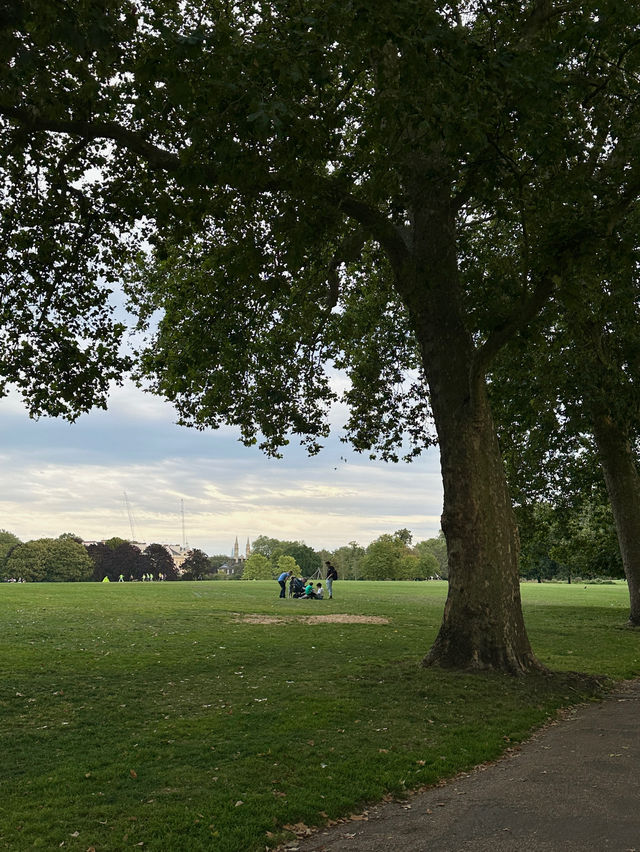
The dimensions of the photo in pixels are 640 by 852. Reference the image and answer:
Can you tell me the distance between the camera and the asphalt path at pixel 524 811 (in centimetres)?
584

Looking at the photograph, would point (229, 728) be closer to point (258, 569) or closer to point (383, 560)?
point (383, 560)

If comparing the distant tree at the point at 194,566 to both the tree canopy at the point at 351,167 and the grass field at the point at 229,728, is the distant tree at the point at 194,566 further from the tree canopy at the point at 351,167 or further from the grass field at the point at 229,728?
the tree canopy at the point at 351,167

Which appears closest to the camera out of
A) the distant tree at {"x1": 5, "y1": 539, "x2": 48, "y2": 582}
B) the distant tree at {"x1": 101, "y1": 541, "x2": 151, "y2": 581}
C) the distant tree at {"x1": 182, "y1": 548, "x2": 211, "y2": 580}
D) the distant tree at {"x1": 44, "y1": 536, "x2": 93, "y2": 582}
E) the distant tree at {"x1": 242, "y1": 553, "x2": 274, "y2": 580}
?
the distant tree at {"x1": 5, "y1": 539, "x2": 48, "y2": 582}

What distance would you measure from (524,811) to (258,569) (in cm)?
14054

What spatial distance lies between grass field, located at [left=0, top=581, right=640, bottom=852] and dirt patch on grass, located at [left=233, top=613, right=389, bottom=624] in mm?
4731

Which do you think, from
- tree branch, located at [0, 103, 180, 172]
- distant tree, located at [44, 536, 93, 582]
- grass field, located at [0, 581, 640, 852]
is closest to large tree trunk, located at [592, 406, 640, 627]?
grass field, located at [0, 581, 640, 852]

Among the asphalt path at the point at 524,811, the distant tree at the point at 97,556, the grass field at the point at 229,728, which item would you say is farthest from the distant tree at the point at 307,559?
the asphalt path at the point at 524,811


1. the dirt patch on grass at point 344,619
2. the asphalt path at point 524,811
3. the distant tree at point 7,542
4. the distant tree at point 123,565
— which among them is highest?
the distant tree at point 7,542

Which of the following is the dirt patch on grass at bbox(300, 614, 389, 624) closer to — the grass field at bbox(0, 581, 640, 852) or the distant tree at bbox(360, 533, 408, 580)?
the grass field at bbox(0, 581, 640, 852)

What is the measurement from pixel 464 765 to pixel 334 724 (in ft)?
6.91

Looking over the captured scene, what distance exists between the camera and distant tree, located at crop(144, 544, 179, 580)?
4097 inches

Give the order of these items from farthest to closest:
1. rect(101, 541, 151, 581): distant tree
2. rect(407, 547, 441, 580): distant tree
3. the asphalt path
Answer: rect(407, 547, 441, 580): distant tree
rect(101, 541, 151, 581): distant tree
the asphalt path

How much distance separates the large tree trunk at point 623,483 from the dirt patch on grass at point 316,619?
9.35 meters

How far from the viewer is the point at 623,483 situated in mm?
24672
